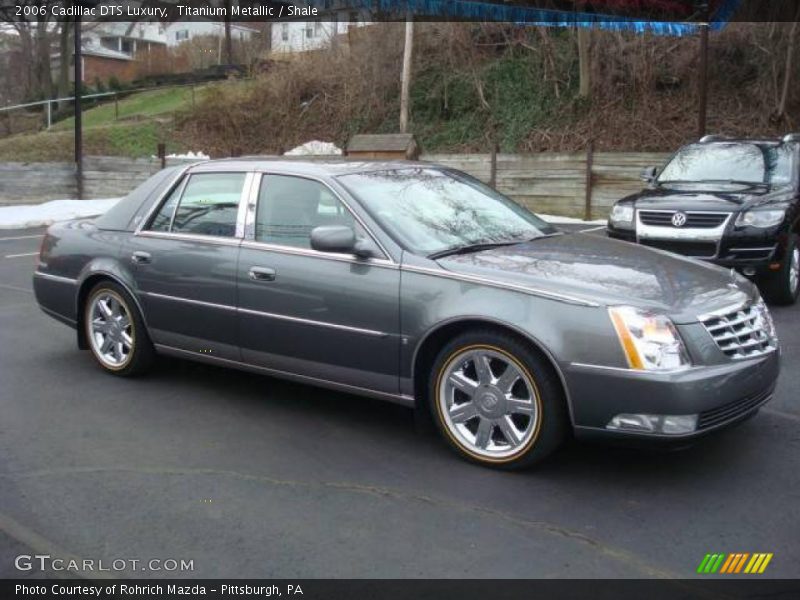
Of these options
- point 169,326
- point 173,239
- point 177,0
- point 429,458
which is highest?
point 177,0

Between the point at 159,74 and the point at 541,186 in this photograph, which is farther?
the point at 159,74

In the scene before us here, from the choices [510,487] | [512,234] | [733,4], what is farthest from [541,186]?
[510,487]

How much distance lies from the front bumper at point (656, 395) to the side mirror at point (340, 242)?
134 centimetres

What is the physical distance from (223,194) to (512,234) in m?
1.88

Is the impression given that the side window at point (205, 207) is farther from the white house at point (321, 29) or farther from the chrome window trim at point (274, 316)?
the white house at point (321, 29)

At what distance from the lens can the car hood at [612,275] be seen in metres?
4.08

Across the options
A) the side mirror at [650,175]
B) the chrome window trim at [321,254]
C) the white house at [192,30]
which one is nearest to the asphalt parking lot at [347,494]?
the chrome window trim at [321,254]

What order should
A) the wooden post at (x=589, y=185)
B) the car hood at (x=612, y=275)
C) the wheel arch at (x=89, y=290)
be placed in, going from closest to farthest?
the car hood at (x=612, y=275)
the wheel arch at (x=89, y=290)
the wooden post at (x=589, y=185)

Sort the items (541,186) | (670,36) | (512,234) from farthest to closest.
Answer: (670,36)
(541,186)
(512,234)

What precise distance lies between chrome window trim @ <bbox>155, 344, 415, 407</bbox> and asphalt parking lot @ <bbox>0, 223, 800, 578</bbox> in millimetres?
274

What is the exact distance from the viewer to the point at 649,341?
12.8 feet

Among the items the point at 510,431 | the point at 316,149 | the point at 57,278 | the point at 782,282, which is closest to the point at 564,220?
the point at 782,282
